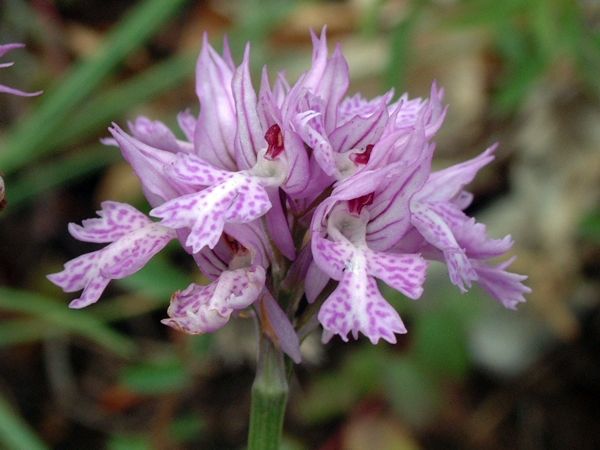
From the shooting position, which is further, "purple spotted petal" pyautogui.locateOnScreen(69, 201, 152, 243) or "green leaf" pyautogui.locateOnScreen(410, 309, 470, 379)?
"green leaf" pyautogui.locateOnScreen(410, 309, 470, 379)

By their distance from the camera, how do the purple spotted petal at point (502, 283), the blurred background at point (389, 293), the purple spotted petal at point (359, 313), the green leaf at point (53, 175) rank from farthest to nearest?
the green leaf at point (53, 175), the blurred background at point (389, 293), the purple spotted petal at point (502, 283), the purple spotted petal at point (359, 313)

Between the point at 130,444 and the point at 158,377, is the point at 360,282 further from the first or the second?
the point at 130,444

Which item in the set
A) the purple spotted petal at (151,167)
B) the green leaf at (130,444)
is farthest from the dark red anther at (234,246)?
the green leaf at (130,444)

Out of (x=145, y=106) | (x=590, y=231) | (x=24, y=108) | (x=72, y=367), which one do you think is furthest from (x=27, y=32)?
(x=590, y=231)

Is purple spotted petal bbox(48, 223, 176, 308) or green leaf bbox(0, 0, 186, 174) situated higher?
purple spotted petal bbox(48, 223, 176, 308)

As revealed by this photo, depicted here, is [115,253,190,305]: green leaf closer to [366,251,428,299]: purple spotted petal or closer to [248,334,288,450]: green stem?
[248,334,288,450]: green stem

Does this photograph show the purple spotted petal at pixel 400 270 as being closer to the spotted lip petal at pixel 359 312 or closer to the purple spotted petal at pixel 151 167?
the spotted lip petal at pixel 359 312

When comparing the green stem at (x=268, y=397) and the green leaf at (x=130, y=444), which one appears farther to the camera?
the green leaf at (x=130, y=444)

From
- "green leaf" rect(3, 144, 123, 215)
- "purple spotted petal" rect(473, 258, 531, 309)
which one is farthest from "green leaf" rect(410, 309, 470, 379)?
"green leaf" rect(3, 144, 123, 215)

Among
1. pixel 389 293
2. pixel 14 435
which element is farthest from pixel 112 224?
pixel 389 293
